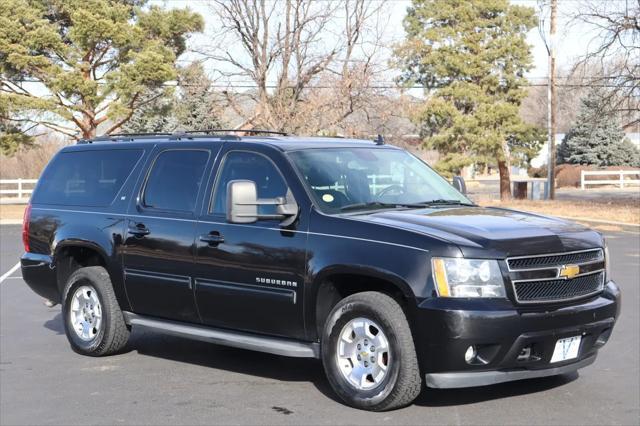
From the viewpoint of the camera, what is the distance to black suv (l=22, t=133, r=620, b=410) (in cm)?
588

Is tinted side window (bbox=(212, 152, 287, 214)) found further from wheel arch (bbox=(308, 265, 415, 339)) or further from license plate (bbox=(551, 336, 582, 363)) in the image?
license plate (bbox=(551, 336, 582, 363))

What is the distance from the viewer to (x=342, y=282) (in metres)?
6.55

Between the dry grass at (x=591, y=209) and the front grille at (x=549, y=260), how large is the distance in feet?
66.0

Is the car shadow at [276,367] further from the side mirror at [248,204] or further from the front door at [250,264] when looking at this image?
the side mirror at [248,204]

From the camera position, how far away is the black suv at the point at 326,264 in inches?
231

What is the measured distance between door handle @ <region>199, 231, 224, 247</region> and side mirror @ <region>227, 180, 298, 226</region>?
406mm

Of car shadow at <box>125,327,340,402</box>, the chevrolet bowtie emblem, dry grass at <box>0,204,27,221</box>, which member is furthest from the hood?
dry grass at <box>0,204,27,221</box>

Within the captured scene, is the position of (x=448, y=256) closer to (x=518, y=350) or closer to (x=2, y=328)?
(x=518, y=350)

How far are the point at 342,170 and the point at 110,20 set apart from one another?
33.5 m

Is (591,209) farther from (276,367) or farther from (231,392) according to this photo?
(231,392)

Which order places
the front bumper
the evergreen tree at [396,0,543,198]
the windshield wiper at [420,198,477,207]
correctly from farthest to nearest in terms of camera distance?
the evergreen tree at [396,0,543,198] < the windshield wiper at [420,198,477,207] < the front bumper

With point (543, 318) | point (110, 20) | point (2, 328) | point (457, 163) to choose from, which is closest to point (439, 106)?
point (457, 163)

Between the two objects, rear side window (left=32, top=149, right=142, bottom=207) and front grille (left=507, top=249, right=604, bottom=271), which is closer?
front grille (left=507, top=249, right=604, bottom=271)

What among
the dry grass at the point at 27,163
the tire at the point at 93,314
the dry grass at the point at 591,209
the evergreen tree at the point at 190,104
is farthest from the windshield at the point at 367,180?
the dry grass at the point at 27,163
